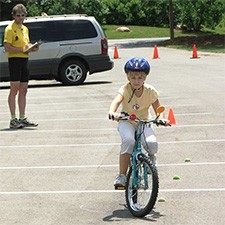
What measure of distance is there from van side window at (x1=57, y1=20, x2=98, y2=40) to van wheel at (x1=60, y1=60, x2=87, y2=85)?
74 cm

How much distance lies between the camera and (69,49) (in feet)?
73.7

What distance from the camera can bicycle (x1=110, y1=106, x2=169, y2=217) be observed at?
7242 mm

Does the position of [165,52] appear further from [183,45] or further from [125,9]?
[125,9]

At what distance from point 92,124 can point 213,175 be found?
5.18 m

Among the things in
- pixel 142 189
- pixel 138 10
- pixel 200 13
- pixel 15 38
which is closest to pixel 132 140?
pixel 142 189

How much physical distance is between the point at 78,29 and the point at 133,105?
15.0 metres

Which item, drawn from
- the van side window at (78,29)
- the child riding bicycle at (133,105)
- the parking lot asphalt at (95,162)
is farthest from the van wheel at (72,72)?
the child riding bicycle at (133,105)

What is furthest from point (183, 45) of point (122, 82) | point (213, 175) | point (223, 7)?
point (213, 175)

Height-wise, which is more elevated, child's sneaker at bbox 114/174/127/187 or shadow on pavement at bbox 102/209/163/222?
child's sneaker at bbox 114/174/127/187

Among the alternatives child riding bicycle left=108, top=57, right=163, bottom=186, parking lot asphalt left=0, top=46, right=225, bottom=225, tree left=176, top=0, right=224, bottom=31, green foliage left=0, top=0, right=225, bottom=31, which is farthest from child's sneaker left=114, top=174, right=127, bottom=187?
tree left=176, top=0, right=224, bottom=31

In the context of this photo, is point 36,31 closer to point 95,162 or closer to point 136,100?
point 95,162

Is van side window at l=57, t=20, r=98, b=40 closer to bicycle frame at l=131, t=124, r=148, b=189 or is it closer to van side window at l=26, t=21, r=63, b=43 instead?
van side window at l=26, t=21, r=63, b=43

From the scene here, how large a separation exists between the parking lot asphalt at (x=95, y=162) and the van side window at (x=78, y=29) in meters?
3.08

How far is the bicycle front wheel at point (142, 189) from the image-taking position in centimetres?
717
